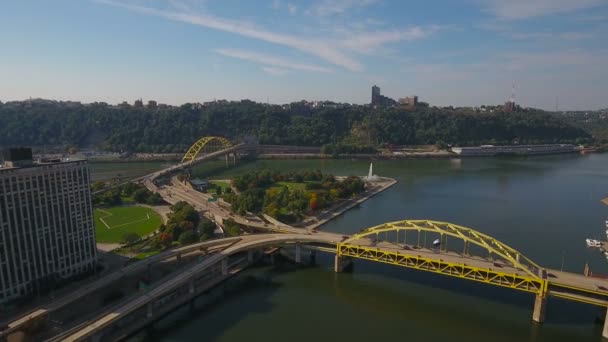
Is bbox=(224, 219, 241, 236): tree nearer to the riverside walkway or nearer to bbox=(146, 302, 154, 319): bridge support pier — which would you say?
the riverside walkway

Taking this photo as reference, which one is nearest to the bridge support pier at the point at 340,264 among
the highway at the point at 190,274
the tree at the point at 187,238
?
the highway at the point at 190,274

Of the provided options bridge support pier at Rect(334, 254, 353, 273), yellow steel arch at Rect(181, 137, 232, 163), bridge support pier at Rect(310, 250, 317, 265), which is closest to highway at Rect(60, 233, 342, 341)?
bridge support pier at Rect(334, 254, 353, 273)

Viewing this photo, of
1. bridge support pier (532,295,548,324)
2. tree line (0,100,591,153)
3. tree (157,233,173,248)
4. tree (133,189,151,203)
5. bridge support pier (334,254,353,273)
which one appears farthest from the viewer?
tree line (0,100,591,153)

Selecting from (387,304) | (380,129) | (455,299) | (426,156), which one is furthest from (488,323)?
(380,129)

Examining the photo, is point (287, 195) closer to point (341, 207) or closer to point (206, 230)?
point (341, 207)

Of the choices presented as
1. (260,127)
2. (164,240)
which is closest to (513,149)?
(260,127)
